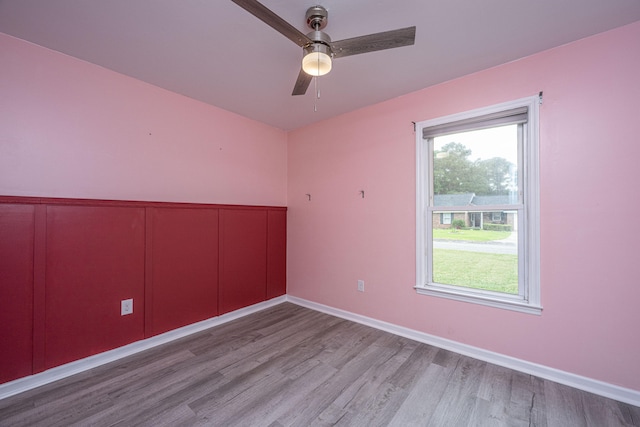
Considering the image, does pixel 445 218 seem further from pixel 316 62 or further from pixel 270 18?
pixel 270 18

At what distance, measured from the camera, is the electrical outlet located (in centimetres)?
231

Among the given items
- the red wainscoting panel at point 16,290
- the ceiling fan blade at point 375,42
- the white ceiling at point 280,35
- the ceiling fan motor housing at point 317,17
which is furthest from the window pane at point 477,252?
the red wainscoting panel at point 16,290

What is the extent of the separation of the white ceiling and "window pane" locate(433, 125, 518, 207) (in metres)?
0.59

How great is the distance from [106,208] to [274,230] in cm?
191

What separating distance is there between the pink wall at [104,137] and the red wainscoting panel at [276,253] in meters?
0.60

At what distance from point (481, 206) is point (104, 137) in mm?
3410

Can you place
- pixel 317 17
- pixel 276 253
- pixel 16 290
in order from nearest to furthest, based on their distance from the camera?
pixel 317 17 < pixel 16 290 < pixel 276 253

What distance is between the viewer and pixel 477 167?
2.41 meters

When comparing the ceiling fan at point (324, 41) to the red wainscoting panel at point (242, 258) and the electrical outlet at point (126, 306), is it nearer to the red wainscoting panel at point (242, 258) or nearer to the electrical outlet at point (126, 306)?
the red wainscoting panel at point (242, 258)

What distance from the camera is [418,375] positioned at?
2057mm

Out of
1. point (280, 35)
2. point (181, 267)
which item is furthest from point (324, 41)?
point (181, 267)

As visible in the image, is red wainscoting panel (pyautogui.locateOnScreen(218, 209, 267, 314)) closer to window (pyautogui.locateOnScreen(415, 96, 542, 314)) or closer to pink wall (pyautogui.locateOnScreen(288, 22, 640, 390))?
pink wall (pyautogui.locateOnScreen(288, 22, 640, 390))

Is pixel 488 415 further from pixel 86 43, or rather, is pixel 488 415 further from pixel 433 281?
pixel 86 43

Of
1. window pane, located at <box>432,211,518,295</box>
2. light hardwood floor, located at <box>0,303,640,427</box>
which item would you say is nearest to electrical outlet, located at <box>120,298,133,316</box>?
light hardwood floor, located at <box>0,303,640,427</box>
